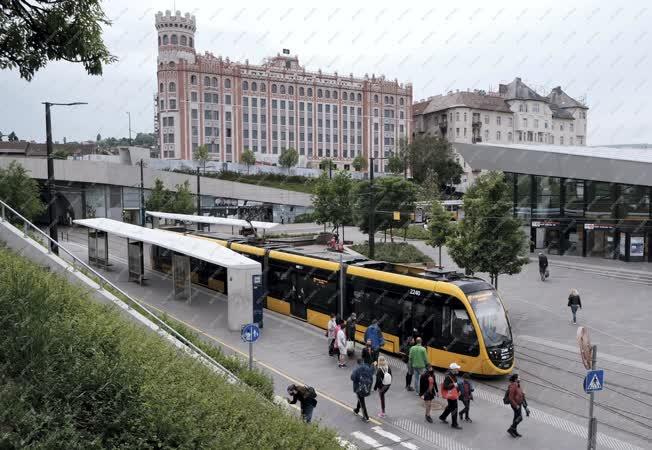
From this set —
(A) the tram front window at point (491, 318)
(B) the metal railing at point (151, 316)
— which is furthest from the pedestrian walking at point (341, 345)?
(B) the metal railing at point (151, 316)

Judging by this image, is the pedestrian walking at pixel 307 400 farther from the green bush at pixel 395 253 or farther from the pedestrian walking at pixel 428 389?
the green bush at pixel 395 253

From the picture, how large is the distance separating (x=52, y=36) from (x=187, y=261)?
1446 centimetres

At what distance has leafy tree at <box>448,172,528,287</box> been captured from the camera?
66.1ft

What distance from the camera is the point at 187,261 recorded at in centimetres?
2202

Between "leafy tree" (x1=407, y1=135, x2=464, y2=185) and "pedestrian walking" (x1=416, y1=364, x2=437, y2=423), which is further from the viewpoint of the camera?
"leafy tree" (x1=407, y1=135, x2=464, y2=185)

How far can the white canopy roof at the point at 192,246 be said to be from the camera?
1832 cm

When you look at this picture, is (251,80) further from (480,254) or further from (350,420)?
(350,420)

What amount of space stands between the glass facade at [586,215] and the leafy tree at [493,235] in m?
12.1

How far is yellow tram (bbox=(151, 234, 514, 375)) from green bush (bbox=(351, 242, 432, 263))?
13673mm

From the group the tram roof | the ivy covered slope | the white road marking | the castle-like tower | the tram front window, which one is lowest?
the white road marking

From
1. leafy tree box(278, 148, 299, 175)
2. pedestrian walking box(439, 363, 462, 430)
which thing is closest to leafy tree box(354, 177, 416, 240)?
pedestrian walking box(439, 363, 462, 430)

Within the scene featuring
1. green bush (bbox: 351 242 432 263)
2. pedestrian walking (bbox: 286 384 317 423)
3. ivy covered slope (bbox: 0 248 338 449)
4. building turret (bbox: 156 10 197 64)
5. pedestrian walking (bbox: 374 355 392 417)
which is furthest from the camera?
building turret (bbox: 156 10 197 64)

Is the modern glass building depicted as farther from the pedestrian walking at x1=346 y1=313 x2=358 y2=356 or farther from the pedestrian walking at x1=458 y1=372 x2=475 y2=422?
the pedestrian walking at x1=458 y1=372 x2=475 y2=422

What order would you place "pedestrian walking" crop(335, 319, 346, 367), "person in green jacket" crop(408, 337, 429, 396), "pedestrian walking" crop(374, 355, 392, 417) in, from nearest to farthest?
"pedestrian walking" crop(374, 355, 392, 417) → "person in green jacket" crop(408, 337, 429, 396) → "pedestrian walking" crop(335, 319, 346, 367)
